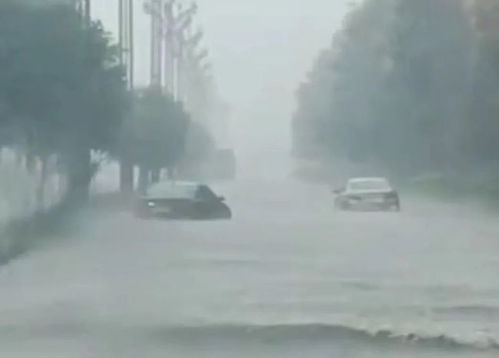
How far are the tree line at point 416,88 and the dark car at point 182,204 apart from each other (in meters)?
17.0

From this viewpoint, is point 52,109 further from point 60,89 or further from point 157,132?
point 157,132

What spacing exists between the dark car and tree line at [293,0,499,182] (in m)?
17.0

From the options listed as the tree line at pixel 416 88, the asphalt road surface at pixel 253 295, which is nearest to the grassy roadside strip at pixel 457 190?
the tree line at pixel 416 88

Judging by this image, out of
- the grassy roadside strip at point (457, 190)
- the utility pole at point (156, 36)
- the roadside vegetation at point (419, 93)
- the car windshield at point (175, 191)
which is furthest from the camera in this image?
the utility pole at point (156, 36)

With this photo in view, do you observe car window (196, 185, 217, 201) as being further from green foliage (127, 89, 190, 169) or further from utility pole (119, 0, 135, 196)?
green foliage (127, 89, 190, 169)

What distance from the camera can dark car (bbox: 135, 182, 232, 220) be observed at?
48.8 metres

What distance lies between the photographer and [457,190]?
7106 centimetres

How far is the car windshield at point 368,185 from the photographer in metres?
58.0

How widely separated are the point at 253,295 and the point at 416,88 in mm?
53278

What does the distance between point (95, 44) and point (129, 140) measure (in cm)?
2409

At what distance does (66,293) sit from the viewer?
21234mm

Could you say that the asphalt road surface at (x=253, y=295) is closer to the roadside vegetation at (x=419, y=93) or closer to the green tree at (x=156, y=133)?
the roadside vegetation at (x=419, y=93)

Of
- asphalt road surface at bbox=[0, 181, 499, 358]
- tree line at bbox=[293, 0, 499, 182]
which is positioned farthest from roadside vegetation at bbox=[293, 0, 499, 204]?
asphalt road surface at bbox=[0, 181, 499, 358]

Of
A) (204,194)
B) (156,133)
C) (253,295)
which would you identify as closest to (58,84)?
(204,194)
